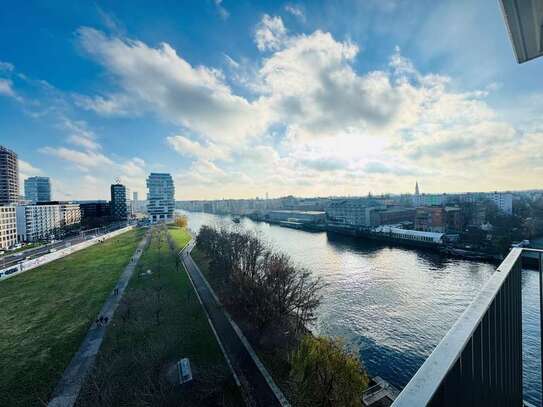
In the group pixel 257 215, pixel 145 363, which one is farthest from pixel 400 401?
pixel 257 215

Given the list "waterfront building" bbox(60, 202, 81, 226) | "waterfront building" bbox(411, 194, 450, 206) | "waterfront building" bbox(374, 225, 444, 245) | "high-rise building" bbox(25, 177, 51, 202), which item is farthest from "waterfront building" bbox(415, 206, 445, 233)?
"high-rise building" bbox(25, 177, 51, 202)

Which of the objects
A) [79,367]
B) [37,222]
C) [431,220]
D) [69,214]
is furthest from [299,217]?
[79,367]

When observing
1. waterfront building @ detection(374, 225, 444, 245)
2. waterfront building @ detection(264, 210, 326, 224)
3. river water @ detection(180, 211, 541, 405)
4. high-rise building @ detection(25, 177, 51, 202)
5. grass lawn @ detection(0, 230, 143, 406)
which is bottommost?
river water @ detection(180, 211, 541, 405)

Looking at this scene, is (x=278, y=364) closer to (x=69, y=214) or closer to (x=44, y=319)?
(x=44, y=319)

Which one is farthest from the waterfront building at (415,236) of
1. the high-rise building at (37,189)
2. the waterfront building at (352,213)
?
the high-rise building at (37,189)

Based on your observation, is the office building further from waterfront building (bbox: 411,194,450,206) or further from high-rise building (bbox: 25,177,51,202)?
waterfront building (bbox: 411,194,450,206)

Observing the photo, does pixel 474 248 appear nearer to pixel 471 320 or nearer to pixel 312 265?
pixel 312 265
